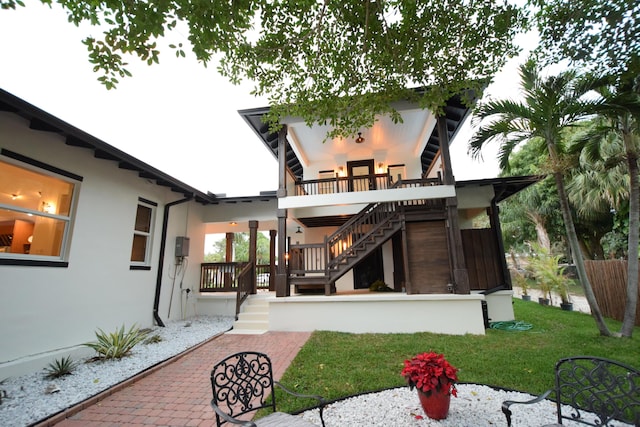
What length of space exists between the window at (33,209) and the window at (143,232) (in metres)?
1.72

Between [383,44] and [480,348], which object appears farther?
[480,348]

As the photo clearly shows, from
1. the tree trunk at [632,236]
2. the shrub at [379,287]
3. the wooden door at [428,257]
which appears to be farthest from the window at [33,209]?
the tree trunk at [632,236]

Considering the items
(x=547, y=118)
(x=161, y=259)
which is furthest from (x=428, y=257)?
(x=161, y=259)

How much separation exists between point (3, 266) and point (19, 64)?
357cm

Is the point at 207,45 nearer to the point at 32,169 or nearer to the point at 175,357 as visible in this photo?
the point at 32,169

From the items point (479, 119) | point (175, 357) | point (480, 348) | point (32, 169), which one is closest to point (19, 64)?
point (32, 169)

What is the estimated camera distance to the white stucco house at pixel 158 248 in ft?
14.6

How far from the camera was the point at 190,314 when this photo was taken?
8766 millimetres

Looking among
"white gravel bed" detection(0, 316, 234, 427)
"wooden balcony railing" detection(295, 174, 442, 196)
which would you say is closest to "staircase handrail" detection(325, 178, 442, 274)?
"wooden balcony railing" detection(295, 174, 442, 196)

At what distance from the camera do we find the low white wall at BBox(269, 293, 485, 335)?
21.3ft

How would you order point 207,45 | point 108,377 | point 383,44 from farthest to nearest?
point 383,44 < point 108,377 < point 207,45

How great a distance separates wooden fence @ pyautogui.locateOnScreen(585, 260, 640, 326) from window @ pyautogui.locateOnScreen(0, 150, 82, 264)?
43.6 feet

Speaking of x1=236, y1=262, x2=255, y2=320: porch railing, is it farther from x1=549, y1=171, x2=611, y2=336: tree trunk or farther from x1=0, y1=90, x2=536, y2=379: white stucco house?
x1=549, y1=171, x2=611, y2=336: tree trunk

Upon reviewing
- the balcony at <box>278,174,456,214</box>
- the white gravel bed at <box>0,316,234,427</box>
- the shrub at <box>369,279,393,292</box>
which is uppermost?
the balcony at <box>278,174,456,214</box>
